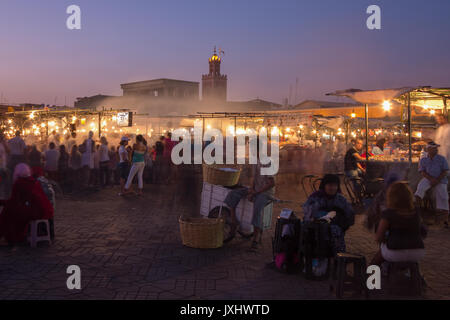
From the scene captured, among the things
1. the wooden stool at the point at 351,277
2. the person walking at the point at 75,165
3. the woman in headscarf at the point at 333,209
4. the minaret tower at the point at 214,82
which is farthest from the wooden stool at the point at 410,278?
the minaret tower at the point at 214,82

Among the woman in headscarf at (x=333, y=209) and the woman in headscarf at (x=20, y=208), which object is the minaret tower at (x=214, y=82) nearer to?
the woman in headscarf at (x=20, y=208)

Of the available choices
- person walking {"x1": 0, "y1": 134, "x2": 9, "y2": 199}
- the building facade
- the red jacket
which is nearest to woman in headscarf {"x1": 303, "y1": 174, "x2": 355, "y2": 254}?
the red jacket

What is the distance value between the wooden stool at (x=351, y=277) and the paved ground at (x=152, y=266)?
0.16 meters

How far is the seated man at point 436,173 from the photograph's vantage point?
805cm

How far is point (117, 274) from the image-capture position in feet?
16.3

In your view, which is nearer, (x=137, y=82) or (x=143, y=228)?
(x=143, y=228)

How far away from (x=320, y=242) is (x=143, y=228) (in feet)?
12.0

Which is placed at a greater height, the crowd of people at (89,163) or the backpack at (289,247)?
the crowd of people at (89,163)

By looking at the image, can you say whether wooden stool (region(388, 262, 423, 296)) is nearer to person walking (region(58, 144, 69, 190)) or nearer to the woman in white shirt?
the woman in white shirt

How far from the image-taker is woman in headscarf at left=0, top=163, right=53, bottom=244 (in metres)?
6.13

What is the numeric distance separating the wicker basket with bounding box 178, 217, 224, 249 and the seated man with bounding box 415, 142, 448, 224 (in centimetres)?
450

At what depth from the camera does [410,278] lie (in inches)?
176
